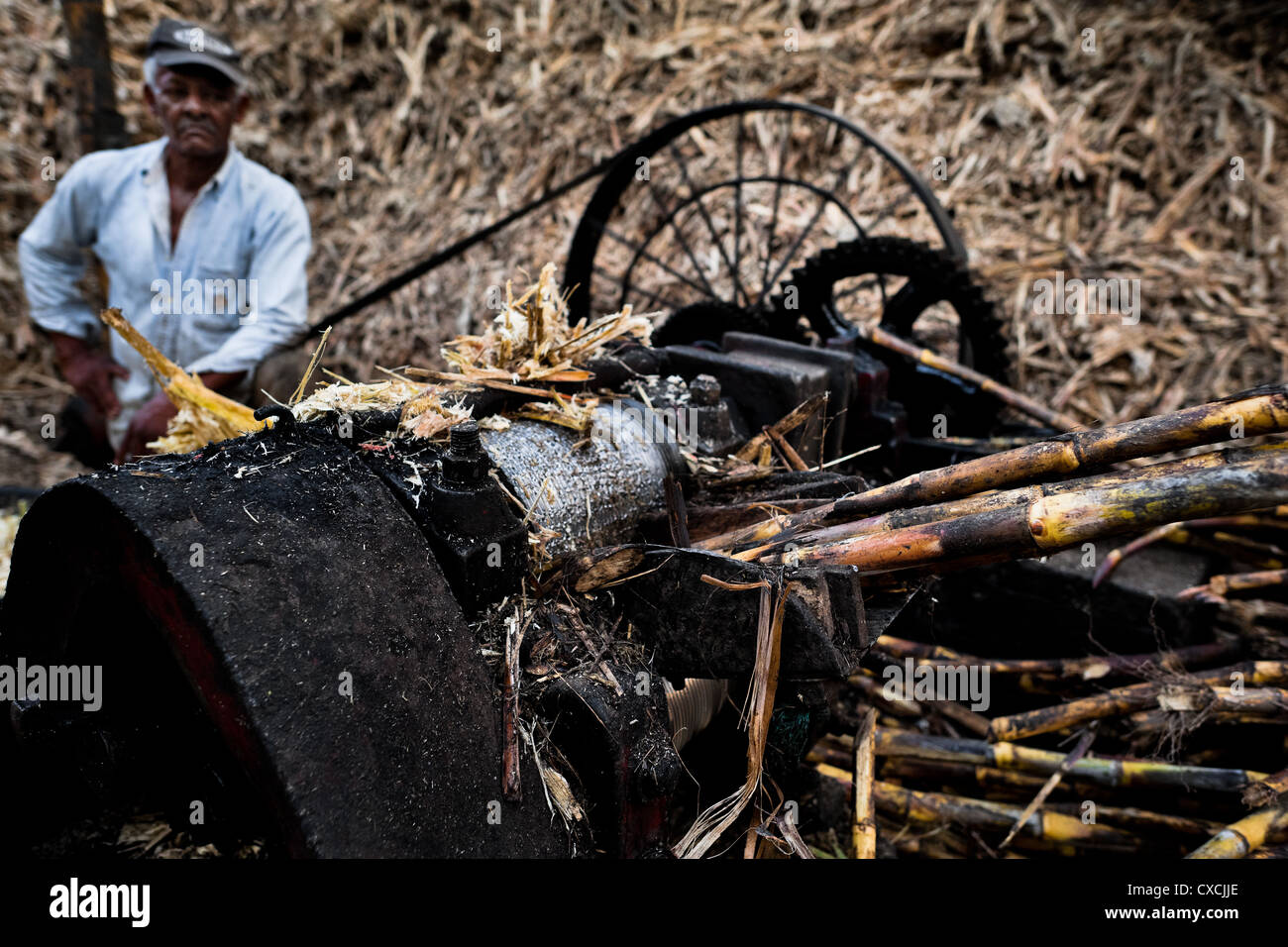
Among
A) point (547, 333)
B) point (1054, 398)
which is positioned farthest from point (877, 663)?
point (1054, 398)

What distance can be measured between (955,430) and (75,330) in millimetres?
5268

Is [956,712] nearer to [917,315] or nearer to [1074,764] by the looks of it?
[1074,764]

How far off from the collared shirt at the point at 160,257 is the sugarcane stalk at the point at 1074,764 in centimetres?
411

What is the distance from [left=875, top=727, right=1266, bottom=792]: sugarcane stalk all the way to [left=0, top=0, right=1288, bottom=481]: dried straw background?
3.36m

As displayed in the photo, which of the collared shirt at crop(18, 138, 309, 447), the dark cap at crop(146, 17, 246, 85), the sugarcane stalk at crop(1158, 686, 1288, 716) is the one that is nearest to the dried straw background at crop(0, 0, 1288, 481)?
the collared shirt at crop(18, 138, 309, 447)

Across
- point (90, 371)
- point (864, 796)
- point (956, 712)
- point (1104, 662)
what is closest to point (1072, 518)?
point (864, 796)

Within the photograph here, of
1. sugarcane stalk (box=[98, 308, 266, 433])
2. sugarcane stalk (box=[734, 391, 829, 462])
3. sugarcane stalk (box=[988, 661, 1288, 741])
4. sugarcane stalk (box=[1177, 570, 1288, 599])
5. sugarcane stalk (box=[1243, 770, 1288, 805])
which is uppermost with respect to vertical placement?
sugarcane stalk (box=[98, 308, 266, 433])

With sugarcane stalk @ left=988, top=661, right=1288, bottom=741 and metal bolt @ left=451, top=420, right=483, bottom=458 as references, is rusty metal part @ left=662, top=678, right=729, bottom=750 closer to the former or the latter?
metal bolt @ left=451, top=420, right=483, bottom=458

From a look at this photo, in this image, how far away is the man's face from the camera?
5.00 metres

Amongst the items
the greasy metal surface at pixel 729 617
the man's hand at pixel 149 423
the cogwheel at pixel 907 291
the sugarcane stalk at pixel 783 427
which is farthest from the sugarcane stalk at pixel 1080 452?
the man's hand at pixel 149 423

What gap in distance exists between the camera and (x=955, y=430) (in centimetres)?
427

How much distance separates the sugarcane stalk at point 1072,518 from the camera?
1.69m

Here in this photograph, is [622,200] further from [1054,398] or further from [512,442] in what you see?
[512,442]

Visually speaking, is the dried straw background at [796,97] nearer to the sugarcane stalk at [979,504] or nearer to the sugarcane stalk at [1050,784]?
the sugarcane stalk at [1050,784]
